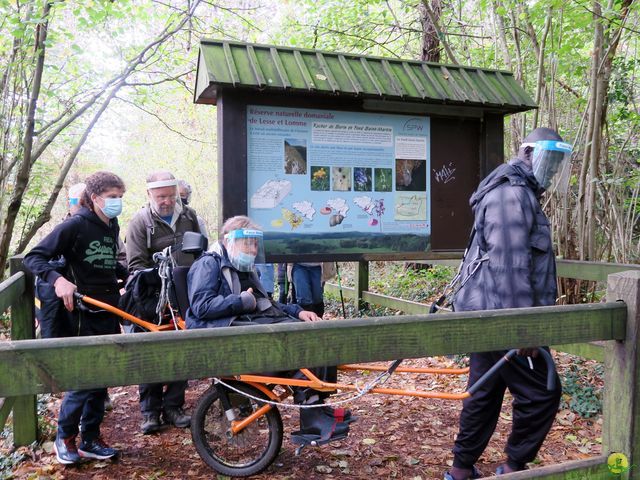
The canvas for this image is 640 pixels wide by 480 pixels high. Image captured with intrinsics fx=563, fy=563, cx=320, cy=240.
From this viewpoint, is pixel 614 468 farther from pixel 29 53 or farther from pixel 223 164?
pixel 29 53

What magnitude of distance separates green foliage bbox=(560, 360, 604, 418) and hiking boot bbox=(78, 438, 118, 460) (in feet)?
11.8

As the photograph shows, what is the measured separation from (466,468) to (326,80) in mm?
3016

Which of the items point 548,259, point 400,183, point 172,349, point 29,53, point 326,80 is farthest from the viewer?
point 29,53

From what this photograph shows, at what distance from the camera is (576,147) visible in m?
6.56

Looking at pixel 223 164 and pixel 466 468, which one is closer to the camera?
pixel 466 468

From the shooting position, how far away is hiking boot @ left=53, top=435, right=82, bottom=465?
3654 millimetres

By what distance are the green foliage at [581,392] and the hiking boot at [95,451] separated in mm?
3591

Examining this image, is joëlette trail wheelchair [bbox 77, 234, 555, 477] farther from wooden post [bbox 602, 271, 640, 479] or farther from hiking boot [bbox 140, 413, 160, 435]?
wooden post [bbox 602, 271, 640, 479]

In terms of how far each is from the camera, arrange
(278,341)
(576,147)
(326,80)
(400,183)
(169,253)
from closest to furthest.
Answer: (278,341), (169,253), (326,80), (400,183), (576,147)

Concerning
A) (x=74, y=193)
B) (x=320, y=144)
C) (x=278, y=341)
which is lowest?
(x=278, y=341)

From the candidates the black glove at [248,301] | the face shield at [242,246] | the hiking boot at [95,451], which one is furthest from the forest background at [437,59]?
the hiking boot at [95,451]

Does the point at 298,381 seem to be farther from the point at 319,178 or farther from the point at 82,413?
the point at 319,178

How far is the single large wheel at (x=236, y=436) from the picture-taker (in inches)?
137

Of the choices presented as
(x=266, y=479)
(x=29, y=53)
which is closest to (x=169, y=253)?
(x=266, y=479)
